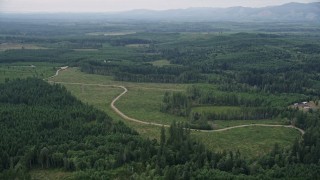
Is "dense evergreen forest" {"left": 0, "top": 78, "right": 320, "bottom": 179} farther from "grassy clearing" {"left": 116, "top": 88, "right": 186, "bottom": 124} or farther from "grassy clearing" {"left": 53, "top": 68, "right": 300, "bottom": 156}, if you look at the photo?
"grassy clearing" {"left": 116, "top": 88, "right": 186, "bottom": 124}

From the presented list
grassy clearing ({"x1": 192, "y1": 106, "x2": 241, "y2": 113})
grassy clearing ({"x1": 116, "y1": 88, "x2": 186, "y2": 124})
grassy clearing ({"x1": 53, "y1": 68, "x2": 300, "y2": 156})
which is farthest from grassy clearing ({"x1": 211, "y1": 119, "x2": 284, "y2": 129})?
grassy clearing ({"x1": 116, "y1": 88, "x2": 186, "y2": 124})

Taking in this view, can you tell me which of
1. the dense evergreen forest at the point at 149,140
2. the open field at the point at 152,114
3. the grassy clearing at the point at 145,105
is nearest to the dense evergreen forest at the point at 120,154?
the dense evergreen forest at the point at 149,140

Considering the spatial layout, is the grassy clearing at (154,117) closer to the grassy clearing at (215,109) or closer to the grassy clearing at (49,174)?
the grassy clearing at (215,109)

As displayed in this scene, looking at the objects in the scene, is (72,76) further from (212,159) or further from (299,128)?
(212,159)

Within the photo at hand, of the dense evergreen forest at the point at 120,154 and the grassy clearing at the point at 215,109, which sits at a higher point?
the dense evergreen forest at the point at 120,154

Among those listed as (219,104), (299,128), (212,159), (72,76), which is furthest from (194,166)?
(72,76)

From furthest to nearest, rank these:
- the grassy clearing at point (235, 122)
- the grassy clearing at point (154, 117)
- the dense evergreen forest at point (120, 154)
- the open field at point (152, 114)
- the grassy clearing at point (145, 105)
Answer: the grassy clearing at point (145, 105)
the grassy clearing at point (235, 122)
the open field at point (152, 114)
the grassy clearing at point (154, 117)
the dense evergreen forest at point (120, 154)
